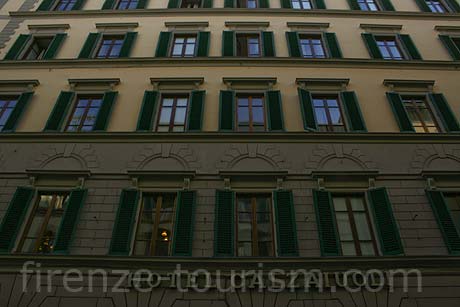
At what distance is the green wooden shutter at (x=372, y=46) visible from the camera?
14161mm

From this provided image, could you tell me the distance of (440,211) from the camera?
31.8 ft

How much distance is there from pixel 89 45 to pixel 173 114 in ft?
17.6

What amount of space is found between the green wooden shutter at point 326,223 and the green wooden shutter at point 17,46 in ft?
41.3

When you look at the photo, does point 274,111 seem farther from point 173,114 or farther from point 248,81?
point 173,114

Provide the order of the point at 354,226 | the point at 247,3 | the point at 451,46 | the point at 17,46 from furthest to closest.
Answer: the point at 247,3 < the point at 17,46 < the point at 451,46 < the point at 354,226

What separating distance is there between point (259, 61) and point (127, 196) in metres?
7.04

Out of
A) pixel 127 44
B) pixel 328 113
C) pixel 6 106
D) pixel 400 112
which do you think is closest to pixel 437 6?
pixel 400 112

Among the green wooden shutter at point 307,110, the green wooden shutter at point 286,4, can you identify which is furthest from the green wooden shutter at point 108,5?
the green wooden shutter at point 307,110

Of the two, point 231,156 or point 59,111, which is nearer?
point 231,156

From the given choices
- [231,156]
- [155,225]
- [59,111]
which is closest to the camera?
[155,225]

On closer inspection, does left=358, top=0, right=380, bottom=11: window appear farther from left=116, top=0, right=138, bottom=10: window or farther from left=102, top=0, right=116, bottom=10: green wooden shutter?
left=102, top=0, right=116, bottom=10: green wooden shutter

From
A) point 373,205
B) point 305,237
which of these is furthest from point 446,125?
point 305,237

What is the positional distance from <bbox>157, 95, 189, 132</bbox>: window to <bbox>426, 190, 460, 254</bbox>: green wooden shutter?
744cm

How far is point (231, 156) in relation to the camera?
1103 centimetres
